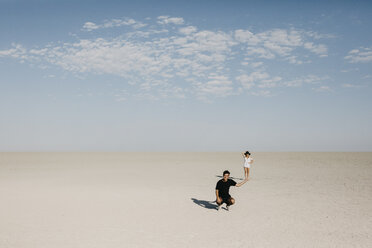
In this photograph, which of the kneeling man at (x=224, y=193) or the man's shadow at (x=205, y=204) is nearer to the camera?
the kneeling man at (x=224, y=193)

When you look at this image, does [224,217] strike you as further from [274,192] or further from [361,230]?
[274,192]

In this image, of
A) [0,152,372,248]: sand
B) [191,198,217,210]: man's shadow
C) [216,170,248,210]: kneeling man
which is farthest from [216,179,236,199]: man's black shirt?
[191,198,217,210]: man's shadow

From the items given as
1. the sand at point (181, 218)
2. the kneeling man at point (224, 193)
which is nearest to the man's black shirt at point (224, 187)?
the kneeling man at point (224, 193)

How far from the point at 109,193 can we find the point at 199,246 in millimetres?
7101

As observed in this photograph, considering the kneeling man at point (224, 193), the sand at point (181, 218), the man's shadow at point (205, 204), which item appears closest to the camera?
the sand at point (181, 218)

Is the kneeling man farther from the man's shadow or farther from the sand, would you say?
the man's shadow

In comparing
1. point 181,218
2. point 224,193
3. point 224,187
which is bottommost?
point 181,218

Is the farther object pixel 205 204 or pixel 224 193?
pixel 205 204

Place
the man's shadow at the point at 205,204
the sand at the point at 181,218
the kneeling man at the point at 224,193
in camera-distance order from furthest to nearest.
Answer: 1. the man's shadow at the point at 205,204
2. the kneeling man at the point at 224,193
3. the sand at the point at 181,218

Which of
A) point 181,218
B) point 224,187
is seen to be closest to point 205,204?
point 224,187

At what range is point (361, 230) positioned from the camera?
23.8 ft

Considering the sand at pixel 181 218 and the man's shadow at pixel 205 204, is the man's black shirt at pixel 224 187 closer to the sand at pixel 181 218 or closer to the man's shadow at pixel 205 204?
the sand at pixel 181 218

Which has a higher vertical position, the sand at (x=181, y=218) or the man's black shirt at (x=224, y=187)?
the man's black shirt at (x=224, y=187)

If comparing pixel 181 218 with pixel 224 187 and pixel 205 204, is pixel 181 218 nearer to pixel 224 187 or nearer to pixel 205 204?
pixel 224 187
